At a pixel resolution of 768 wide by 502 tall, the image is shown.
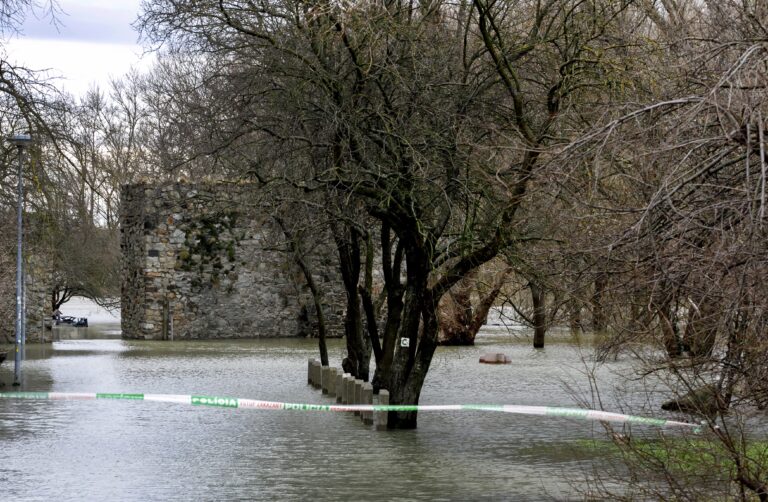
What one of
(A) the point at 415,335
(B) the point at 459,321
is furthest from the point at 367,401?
(B) the point at 459,321

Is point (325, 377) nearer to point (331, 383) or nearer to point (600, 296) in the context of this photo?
point (331, 383)

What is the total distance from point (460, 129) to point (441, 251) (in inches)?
78.2

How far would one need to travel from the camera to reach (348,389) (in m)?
19.9

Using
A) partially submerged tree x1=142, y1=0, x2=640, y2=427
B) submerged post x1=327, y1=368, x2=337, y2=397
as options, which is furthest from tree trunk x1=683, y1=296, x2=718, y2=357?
submerged post x1=327, y1=368, x2=337, y2=397

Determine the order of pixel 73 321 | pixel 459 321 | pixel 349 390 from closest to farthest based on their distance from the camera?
pixel 349 390 < pixel 459 321 < pixel 73 321

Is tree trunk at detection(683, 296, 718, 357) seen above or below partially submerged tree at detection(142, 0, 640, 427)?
below

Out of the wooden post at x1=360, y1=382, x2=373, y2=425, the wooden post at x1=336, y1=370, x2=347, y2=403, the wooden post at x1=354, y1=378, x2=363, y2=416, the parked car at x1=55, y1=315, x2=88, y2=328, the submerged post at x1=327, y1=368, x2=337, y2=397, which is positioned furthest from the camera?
the parked car at x1=55, y1=315, x2=88, y2=328

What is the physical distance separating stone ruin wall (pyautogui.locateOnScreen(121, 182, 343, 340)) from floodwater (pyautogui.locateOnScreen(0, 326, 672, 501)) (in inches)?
551

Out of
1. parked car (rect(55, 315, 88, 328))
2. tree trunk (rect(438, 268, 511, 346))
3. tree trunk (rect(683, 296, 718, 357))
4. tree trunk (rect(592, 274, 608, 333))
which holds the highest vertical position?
parked car (rect(55, 315, 88, 328))

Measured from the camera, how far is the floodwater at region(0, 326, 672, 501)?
41.1 ft

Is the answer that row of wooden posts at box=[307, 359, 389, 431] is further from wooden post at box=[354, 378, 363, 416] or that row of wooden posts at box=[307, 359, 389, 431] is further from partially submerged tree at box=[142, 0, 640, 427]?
partially submerged tree at box=[142, 0, 640, 427]

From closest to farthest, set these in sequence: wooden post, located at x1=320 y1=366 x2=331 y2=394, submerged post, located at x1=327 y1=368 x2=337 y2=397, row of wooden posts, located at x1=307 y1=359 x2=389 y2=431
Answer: row of wooden posts, located at x1=307 y1=359 x2=389 y2=431, submerged post, located at x1=327 y1=368 x2=337 y2=397, wooden post, located at x1=320 y1=366 x2=331 y2=394

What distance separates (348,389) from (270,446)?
13.9 ft

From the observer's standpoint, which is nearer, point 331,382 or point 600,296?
point 600,296
